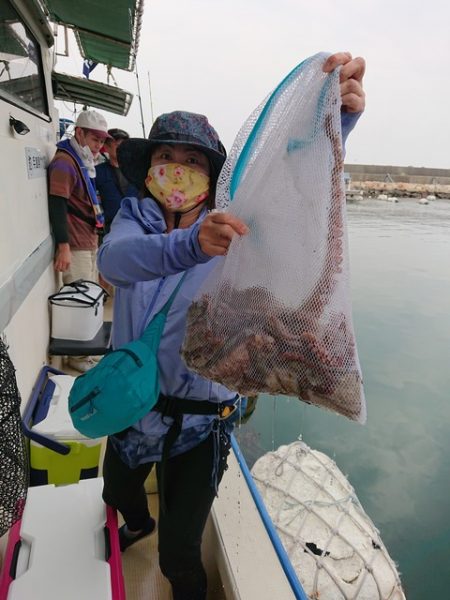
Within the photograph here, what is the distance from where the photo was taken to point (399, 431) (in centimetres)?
538

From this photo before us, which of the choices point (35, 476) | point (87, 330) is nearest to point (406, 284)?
point (87, 330)

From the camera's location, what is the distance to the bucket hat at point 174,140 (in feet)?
4.23

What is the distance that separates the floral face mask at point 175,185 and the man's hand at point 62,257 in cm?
239

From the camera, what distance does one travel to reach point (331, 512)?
8.86 feet

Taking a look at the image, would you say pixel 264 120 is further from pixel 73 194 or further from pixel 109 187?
pixel 109 187

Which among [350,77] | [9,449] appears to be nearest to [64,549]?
[9,449]

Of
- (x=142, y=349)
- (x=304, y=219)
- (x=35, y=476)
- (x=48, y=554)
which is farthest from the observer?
(x=35, y=476)

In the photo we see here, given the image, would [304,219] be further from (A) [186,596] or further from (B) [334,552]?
(B) [334,552]

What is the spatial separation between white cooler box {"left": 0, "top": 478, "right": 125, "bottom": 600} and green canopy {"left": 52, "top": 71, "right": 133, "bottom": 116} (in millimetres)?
5801

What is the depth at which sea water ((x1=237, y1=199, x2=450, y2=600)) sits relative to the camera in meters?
3.75

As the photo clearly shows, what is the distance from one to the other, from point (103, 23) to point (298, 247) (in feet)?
14.2

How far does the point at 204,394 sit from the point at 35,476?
1.35 meters

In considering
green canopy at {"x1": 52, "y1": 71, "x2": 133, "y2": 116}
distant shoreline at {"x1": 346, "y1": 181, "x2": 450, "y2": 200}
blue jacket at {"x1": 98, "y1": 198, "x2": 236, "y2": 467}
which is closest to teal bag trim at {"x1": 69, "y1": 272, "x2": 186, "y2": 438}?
blue jacket at {"x1": 98, "y1": 198, "x2": 236, "y2": 467}

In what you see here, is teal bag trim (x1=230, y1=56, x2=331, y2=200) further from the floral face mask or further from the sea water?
the sea water
